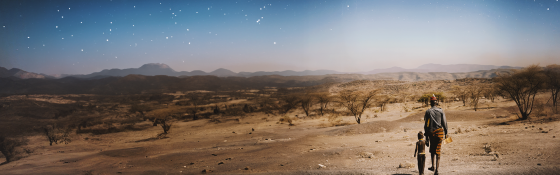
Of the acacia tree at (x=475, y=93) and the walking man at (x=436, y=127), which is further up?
the walking man at (x=436, y=127)

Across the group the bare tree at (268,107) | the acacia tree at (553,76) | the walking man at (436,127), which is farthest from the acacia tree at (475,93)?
the bare tree at (268,107)

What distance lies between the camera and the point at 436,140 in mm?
5168

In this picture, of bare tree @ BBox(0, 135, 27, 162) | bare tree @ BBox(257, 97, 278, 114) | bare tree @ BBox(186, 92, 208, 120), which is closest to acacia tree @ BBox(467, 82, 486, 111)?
bare tree @ BBox(257, 97, 278, 114)

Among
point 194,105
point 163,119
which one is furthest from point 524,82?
point 194,105

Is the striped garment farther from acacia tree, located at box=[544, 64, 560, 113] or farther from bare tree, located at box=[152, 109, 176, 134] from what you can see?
bare tree, located at box=[152, 109, 176, 134]

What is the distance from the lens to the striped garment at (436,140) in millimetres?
5125

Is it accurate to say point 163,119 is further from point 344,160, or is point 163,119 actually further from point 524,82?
point 524,82

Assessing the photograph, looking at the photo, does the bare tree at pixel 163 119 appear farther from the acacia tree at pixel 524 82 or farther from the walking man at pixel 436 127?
the acacia tree at pixel 524 82

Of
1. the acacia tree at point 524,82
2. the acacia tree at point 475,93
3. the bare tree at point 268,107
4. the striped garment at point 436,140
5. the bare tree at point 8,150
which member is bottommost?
the bare tree at point 268,107

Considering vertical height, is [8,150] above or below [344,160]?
below

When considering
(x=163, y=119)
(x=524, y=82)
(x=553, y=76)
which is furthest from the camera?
(x=163, y=119)

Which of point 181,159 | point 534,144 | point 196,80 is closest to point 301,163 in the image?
point 181,159

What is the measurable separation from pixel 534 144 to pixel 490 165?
10.2ft

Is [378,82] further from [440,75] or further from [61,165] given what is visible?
[440,75]
